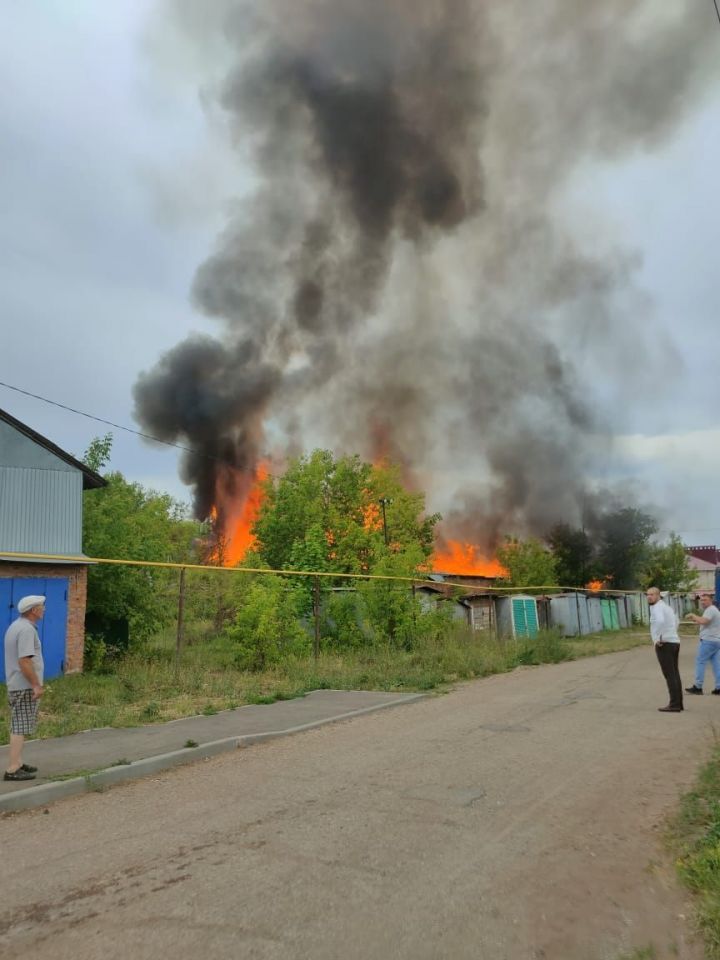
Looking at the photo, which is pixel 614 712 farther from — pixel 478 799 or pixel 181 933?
pixel 181 933

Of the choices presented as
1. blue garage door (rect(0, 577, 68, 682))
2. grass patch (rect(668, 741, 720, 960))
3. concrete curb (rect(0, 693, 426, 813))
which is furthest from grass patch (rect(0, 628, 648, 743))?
grass patch (rect(668, 741, 720, 960))

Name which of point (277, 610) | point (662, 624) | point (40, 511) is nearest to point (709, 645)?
point (662, 624)

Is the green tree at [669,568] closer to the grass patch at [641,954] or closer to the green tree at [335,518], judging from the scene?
the green tree at [335,518]

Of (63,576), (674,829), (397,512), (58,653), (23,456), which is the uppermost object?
(397,512)

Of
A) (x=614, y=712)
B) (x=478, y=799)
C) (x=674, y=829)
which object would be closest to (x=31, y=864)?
(x=478, y=799)

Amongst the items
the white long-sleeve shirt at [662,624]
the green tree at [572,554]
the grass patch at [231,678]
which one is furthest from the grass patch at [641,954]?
the green tree at [572,554]

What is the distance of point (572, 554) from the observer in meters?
57.3

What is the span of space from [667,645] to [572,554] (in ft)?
161

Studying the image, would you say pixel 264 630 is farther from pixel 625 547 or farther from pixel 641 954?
pixel 625 547

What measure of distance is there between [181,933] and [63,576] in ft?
49.3

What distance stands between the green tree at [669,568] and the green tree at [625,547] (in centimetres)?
248

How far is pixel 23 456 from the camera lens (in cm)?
1823

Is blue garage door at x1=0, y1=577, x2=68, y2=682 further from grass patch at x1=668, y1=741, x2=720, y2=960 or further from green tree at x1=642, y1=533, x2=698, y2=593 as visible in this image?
green tree at x1=642, y1=533, x2=698, y2=593

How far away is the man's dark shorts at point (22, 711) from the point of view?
624 centimetres
